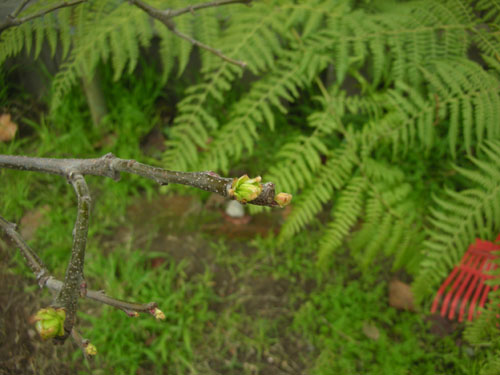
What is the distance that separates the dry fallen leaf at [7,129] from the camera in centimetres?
179

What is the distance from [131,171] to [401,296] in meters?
2.11

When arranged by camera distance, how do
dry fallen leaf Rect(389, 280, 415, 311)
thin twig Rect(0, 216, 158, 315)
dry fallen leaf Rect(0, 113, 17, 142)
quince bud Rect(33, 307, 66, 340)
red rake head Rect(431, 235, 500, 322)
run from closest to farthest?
quince bud Rect(33, 307, 66, 340), thin twig Rect(0, 216, 158, 315), dry fallen leaf Rect(0, 113, 17, 142), red rake head Rect(431, 235, 500, 322), dry fallen leaf Rect(389, 280, 415, 311)

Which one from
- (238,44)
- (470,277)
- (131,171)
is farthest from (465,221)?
(131,171)

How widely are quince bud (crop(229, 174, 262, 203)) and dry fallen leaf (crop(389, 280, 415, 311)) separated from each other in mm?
2013

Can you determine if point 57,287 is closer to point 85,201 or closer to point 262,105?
point 85,201

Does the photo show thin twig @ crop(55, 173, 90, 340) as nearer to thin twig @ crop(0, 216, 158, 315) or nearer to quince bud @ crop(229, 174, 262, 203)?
thin twig @ crop(0, 216, 158, 315)

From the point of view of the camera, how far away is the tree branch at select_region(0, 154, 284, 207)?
48cm

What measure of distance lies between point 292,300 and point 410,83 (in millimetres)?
1600

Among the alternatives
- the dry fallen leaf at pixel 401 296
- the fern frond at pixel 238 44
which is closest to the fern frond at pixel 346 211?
the dry fallen leaf at pixel 401 296

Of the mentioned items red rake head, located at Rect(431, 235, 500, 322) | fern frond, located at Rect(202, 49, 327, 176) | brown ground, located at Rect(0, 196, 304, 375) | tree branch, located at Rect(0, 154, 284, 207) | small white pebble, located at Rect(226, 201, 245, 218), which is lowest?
brown ground, located at Rect(0, 196, 304, 375)

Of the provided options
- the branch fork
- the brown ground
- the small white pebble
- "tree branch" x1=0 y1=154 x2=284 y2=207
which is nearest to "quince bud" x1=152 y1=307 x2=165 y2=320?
the branch fork

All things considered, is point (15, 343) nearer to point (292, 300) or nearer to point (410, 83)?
point (292, 300)

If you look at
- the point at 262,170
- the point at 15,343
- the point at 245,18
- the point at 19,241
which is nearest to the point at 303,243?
the point at 262,170

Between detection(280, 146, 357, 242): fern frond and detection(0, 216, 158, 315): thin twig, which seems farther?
detection(280, 146, 357, 242): fern frond
